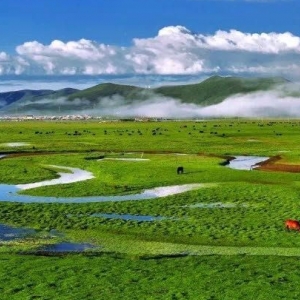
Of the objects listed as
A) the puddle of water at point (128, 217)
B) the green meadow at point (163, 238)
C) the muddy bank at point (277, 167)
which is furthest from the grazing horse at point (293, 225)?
the muddy bank at point (277, 167)

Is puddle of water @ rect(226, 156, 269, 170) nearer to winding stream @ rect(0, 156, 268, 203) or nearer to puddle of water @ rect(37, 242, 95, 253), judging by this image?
winding stream @ rect(0, 156, 268, 203)

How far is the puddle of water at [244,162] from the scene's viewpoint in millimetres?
86819

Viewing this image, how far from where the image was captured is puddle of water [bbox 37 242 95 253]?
119 feet

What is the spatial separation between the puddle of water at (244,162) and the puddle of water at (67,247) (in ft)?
167

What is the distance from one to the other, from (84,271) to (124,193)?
31.5 metres

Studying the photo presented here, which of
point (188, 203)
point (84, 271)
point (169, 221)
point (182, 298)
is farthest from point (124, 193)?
point (182, 298)

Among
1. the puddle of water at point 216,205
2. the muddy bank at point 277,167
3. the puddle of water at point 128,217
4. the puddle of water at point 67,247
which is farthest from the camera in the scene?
the muddy bank at point 277,167

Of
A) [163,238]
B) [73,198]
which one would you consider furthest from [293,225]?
[73,198]

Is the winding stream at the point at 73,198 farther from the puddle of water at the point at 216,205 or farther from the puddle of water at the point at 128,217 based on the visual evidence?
the puddle of water at the point at 128,217

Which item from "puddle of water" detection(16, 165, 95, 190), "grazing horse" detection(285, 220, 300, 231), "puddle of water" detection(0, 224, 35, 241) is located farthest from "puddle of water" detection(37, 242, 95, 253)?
"puddle of water" detection(16, 165, 95, 190)

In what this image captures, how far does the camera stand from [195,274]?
29422 mm

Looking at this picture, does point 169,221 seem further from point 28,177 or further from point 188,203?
point 28,177

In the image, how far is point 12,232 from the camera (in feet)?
139

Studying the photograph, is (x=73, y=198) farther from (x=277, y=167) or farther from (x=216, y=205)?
(x=277, y=167)
